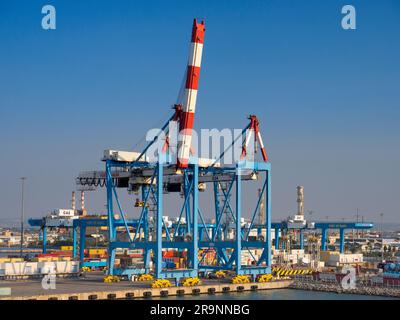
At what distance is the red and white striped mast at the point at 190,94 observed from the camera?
52469 mm

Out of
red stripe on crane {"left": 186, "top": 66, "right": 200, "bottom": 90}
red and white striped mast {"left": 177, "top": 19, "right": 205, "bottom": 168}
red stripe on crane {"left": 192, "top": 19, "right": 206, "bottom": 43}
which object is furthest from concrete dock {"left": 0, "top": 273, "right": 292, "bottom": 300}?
red stripe on crane {"left": 192, "top": 19, "right": 206, "bottom": 43}

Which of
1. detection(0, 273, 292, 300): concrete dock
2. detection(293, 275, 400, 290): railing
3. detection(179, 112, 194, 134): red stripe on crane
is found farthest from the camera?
detection(293, 275, 400, 290): railing

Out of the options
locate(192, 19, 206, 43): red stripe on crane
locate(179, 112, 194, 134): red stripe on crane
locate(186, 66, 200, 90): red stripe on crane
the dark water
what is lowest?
the dark water

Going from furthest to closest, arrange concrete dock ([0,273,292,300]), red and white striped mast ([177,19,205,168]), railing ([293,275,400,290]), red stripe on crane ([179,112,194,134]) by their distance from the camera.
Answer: railing ([293,275,400,290]), red stripe on crane ([179,112,194,134]), red and white striped mast ([177,19,205,168]), concrete dock ([0,273,292,300])

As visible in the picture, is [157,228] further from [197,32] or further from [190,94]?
[197,32]

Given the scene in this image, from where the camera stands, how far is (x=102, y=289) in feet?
153

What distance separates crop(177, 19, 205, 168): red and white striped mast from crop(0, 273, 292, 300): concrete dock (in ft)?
30.1

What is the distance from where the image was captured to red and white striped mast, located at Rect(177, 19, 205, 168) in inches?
2066

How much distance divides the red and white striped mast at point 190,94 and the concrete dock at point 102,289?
30.1ft

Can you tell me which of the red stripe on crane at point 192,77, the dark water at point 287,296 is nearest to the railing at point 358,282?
the dark water at point 287,296

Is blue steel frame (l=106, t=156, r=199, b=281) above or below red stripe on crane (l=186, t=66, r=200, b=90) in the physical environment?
below

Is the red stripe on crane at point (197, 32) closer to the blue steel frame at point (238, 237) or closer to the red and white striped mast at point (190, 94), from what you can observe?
the red and white striped mast at point (190, 94)

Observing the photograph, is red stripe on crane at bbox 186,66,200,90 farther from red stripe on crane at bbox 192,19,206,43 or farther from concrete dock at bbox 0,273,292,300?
concrete dock at bbox 0,273,292,300

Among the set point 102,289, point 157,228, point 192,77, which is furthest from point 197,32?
point 102,289
